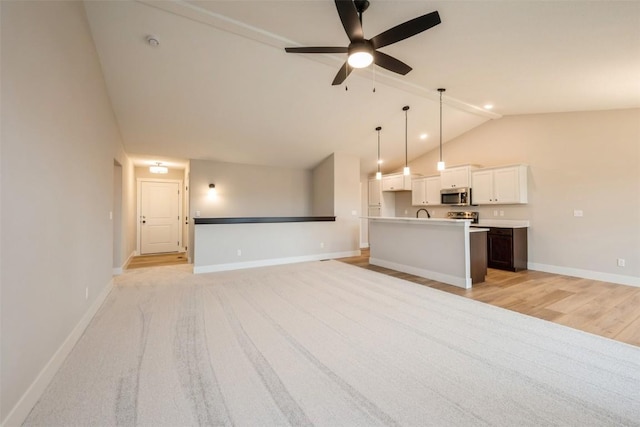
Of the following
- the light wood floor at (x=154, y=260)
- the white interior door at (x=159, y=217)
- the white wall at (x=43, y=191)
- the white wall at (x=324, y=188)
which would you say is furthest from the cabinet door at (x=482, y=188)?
the white interior door at (x=159, y=217)

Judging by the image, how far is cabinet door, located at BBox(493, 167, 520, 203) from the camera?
520 centimetres

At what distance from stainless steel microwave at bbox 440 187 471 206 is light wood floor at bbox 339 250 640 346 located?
1770mm

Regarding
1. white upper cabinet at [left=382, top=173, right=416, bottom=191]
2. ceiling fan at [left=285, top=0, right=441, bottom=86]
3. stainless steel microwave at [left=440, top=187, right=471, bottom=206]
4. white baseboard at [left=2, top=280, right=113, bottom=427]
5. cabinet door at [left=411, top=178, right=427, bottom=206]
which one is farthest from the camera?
white upper cabinet at [left=382, top=173, right=416, bottom=191]

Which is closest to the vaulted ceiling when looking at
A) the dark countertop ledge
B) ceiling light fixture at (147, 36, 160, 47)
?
ceiling light fixture at (147, 36, 160, 47)

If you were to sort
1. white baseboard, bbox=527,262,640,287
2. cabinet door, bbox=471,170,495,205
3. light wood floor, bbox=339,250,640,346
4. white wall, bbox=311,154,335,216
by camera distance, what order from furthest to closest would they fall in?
1. white wall, bbox=311,154,335,216
2. cabinet door, bbox=471,170,495,205
3. white baseboard, bbox=527,262,640,287
4. light wood floor, bbox=339,250,640,346

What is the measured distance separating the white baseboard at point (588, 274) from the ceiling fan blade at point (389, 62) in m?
4.93

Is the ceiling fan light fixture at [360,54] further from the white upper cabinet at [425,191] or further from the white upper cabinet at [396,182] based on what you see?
the white upper cabinet at [396,182]

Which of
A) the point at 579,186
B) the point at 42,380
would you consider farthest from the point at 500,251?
the point at 42,380

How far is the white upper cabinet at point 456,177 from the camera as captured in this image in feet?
19.7

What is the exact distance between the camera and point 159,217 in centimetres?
758

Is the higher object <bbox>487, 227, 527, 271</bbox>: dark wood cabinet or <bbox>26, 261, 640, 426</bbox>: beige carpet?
<bbox>487, 227, 527, 271</bbox>: dark wood cabinet

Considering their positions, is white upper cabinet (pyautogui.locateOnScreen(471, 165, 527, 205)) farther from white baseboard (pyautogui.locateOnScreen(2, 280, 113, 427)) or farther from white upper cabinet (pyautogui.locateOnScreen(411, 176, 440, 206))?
white baseboard (pyautogui.locateOnScreen(2, 280, 113, 427))

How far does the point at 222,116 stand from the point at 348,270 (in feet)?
12.1

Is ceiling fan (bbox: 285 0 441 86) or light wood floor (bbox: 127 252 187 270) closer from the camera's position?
ceiling fan (bbox: 285 0 441 86)
